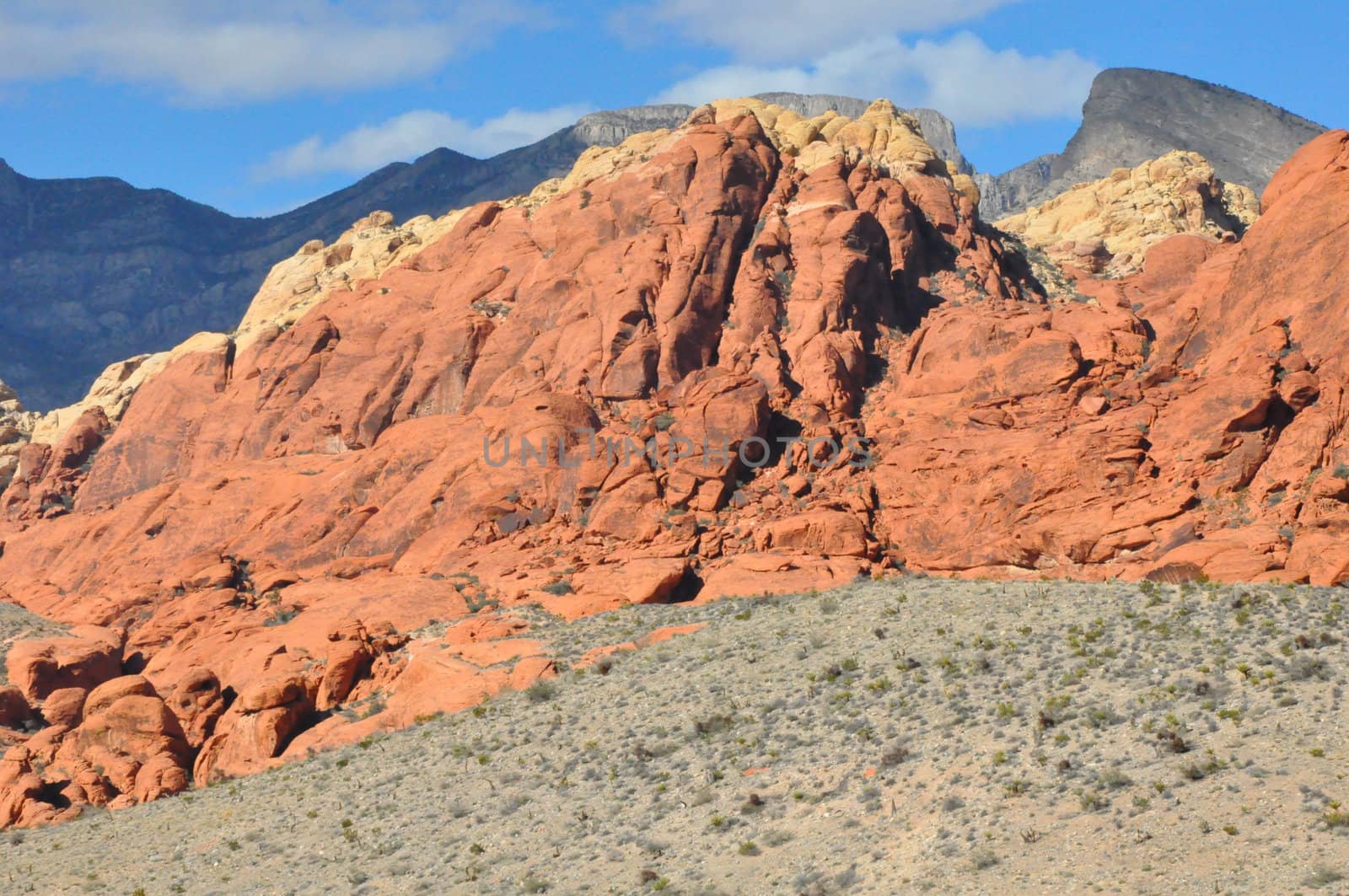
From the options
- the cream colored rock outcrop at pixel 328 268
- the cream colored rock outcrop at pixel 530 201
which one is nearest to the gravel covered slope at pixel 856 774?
the cream colored rock outcrop at pixel 530 201

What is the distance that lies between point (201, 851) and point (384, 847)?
5.98 m

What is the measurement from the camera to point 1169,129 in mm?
172250

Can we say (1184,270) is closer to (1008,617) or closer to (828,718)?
(1008,617)

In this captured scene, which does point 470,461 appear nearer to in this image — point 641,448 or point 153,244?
point 641,448

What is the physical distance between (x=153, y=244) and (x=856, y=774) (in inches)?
6807

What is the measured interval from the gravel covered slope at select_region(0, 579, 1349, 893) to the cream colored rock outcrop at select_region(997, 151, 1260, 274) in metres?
40.5

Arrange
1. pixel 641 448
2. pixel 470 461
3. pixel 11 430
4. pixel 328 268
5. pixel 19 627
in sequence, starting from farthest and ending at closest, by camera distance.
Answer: pixel 328 268
pixel 11 430
pixel 470 461
pixel 19 627
pixel 641 448

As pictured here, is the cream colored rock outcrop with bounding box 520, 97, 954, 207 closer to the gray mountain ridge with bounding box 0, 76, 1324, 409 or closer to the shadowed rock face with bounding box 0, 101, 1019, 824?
the shadowed rock face with bounding box 0, 101, 1019, 824

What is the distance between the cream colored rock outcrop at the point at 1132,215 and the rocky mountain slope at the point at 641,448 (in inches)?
126

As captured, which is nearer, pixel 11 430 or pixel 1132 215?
pixel 1132 215

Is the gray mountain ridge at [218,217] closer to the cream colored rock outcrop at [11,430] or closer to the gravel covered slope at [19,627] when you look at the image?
the cream colored rock outcrop at [11,430]

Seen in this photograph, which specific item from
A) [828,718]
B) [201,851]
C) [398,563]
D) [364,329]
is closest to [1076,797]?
[828,718]

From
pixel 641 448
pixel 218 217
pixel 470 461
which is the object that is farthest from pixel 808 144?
pixel 218 217

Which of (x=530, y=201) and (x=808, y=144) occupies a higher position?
(x=808, y=144)
